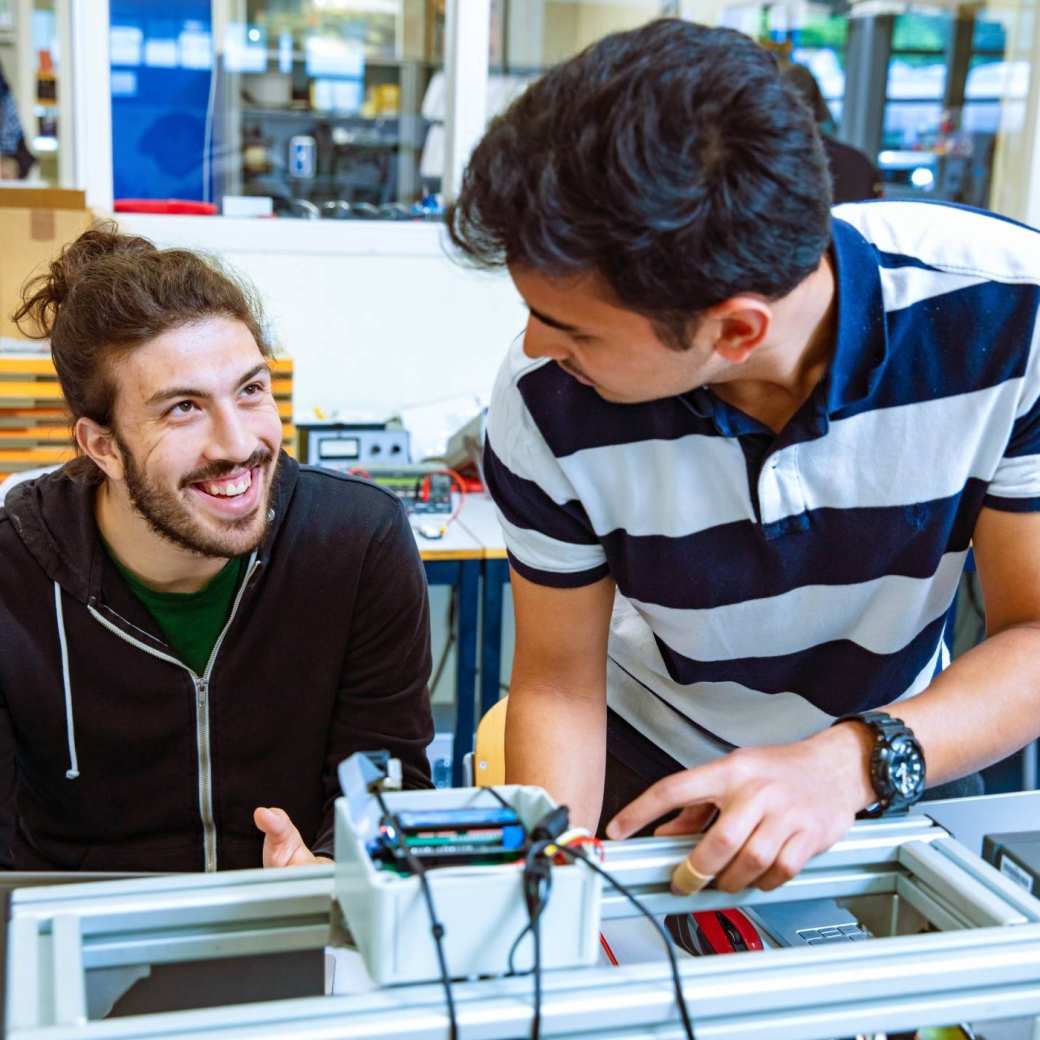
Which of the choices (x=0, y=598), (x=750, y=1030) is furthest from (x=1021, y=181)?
(x=750, y=1030)

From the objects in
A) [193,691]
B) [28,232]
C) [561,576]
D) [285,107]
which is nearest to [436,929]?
[561,576]

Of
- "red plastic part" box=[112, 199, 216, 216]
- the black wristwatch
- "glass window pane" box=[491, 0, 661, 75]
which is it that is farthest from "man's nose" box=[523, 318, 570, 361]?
"glass window pane" box=[491, 0, 661, 75]

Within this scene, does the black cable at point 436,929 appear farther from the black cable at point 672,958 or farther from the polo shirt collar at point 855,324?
the polo shirt collar at point 855,324

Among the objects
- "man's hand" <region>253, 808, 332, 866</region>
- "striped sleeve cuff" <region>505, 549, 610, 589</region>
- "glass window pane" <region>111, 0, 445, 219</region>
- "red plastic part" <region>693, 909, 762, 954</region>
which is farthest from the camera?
"glass window pane" <region>111, 0, 445, 219</region>

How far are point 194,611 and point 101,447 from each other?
0.23 m

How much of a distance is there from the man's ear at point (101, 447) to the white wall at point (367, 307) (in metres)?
1.64

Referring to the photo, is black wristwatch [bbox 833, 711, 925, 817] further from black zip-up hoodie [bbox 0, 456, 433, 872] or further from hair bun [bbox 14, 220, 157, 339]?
hair bun [bbox 14, 220, 157, 339]

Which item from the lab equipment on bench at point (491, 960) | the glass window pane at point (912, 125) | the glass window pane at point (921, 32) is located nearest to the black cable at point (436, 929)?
the lab equipment on bench at point (491, 960)

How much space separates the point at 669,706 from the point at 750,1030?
2.34 ft

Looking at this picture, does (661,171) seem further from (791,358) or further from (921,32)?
(921,32)

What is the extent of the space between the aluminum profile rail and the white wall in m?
2.55

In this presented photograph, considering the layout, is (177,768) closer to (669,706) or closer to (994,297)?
(669,706)

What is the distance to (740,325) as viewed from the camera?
0.90 meters

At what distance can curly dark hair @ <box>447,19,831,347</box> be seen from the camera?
0.81 m
